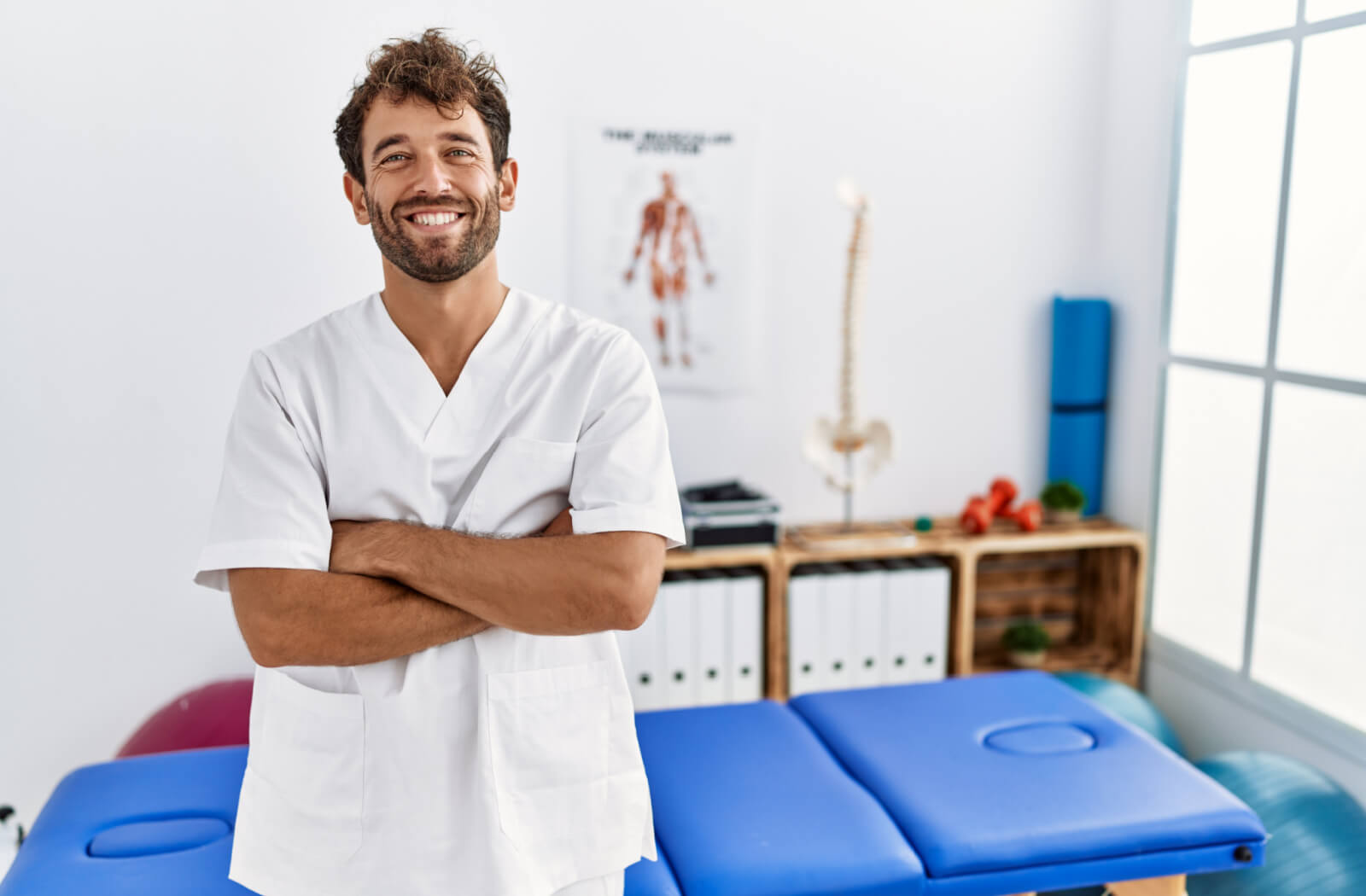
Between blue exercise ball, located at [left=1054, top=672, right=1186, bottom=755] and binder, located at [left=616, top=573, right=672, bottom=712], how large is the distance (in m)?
0.98

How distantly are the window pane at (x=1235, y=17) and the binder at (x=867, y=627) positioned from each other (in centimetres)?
157

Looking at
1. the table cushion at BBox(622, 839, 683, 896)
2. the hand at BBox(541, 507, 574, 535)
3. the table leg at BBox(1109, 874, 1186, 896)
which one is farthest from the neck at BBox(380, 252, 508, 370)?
the table leg at BBox(1109, 874, 1186, 896)

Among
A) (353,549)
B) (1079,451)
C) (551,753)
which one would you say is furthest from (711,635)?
(353,549)

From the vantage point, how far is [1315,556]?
2.59m

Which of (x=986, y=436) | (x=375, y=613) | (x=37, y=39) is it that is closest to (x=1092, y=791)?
(x=375, y=613)

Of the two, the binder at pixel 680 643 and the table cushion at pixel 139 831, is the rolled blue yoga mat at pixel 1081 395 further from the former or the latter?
the table cushion at pixel 139 831

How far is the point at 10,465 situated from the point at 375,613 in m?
1.80

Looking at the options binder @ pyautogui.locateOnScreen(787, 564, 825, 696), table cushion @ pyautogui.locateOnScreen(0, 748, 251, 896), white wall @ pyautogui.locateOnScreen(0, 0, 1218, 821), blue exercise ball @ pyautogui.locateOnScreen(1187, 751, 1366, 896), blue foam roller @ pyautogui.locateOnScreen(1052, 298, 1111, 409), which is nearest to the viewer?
table cushion @ pyautogui.locateOnScreen(0, 748, 251, 896)

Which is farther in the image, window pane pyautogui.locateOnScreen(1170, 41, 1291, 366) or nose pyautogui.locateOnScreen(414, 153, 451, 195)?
window pane pyautogui.locateOnScreen(1170, 41, 1291, 366)

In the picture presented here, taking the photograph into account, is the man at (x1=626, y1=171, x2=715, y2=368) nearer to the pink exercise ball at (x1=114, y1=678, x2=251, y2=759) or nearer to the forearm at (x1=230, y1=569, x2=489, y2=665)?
the pink exercise ball at (x1=114, y1=678, x2=251, y2=759)

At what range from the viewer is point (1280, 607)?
8.83 feet

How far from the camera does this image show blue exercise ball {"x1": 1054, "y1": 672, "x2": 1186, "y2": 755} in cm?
277

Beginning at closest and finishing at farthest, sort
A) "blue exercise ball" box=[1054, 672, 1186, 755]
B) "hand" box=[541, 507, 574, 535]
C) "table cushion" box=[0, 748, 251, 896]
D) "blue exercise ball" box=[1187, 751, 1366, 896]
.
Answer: "hand" box=[541, 507, 574, 535] → "table cushion" box=[0, 748, 251, 896] → "blue exercise ball" box=[1187, 751, 1366, 896] → "blue exercise ball" box=[1054, 672, 1186, 755]

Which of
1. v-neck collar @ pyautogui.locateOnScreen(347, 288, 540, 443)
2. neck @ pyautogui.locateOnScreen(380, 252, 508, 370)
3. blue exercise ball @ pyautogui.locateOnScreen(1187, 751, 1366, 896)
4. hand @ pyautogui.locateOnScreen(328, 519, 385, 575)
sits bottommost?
blue exercise ball @ pyautogui.locateOnScreen(1187, 751, 1366, 896)
